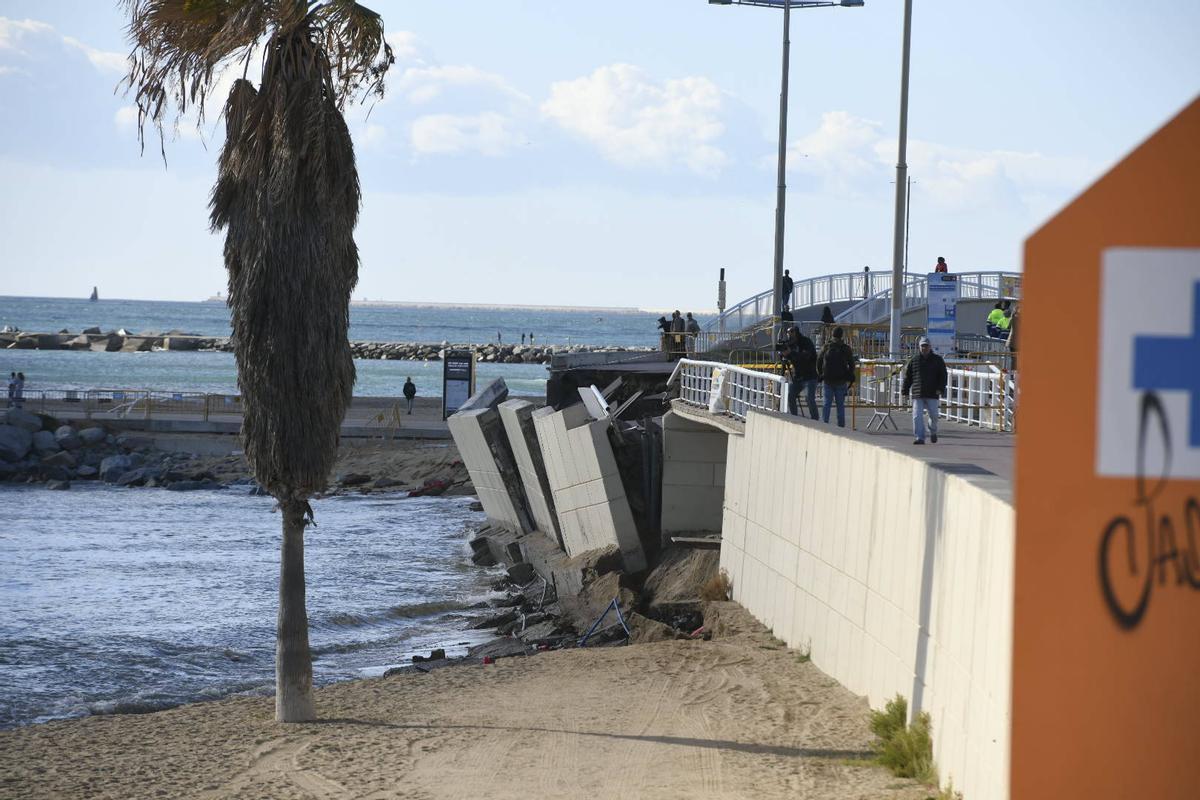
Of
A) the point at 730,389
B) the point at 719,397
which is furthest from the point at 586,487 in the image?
the point at 730,389

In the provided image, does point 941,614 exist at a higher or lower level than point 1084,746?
lower

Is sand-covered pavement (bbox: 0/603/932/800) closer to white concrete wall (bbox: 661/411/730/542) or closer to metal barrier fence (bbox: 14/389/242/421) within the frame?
white concrete wall (bbox: 661/411/730/542)

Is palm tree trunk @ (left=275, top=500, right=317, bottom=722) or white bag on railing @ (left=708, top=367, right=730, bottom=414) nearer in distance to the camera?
palm tree trunk @ (left=275, top=500, right=317, bottom=722)

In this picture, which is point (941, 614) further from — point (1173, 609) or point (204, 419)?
point (204, 419)

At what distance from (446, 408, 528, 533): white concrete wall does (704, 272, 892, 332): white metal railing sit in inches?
413

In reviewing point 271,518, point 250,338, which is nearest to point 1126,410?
point 250,338

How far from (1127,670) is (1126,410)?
0.68 metres

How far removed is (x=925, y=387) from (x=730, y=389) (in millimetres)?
4337

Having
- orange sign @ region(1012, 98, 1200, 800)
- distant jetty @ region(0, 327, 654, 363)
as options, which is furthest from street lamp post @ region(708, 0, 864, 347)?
distant jetty @ region(0, 327, 654, 363)

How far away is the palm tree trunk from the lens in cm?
1394

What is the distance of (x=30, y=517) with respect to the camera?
3881cm

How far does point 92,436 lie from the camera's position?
4956 centimetres

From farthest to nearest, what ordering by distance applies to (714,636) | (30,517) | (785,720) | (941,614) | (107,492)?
(107,492) → (30,517) → (714,636) → (785,720) → (941,614)

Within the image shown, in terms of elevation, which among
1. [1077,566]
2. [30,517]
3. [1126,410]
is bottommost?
[30,517]
